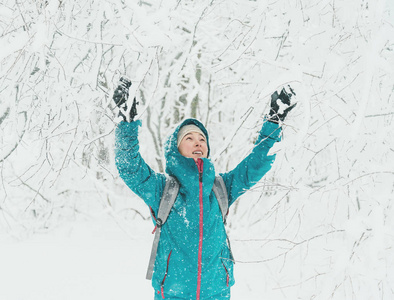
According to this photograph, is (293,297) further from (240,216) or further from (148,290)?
(240,216)

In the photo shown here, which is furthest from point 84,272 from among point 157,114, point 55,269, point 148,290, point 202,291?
point 157,114

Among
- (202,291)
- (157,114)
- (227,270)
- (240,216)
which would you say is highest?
(157,114)

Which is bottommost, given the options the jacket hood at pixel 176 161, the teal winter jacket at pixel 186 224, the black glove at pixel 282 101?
the teal winter jacket at pixel 186 224

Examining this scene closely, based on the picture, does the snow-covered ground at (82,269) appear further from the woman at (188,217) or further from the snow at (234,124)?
the woman at (188,217)

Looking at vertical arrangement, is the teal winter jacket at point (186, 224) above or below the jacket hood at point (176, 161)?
below

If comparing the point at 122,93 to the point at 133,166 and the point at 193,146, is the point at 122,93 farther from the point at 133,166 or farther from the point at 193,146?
the point at 193,146

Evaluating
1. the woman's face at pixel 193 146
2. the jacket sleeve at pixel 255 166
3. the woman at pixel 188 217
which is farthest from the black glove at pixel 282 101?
the woman's face at pixel 193 146

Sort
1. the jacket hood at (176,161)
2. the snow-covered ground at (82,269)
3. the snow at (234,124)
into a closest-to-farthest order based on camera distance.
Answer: the snow at (234,124) → the jacket hood at (176,161) → the snow-covered ground at (82,269)

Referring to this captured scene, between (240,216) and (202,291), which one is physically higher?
(240,216)

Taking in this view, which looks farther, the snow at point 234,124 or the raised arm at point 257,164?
the raised arm at point 257,164

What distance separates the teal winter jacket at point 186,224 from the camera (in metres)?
1.86

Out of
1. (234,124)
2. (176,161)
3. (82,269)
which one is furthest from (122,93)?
(82,269)

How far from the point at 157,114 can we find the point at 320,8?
470cm

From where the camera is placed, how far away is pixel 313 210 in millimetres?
4012
